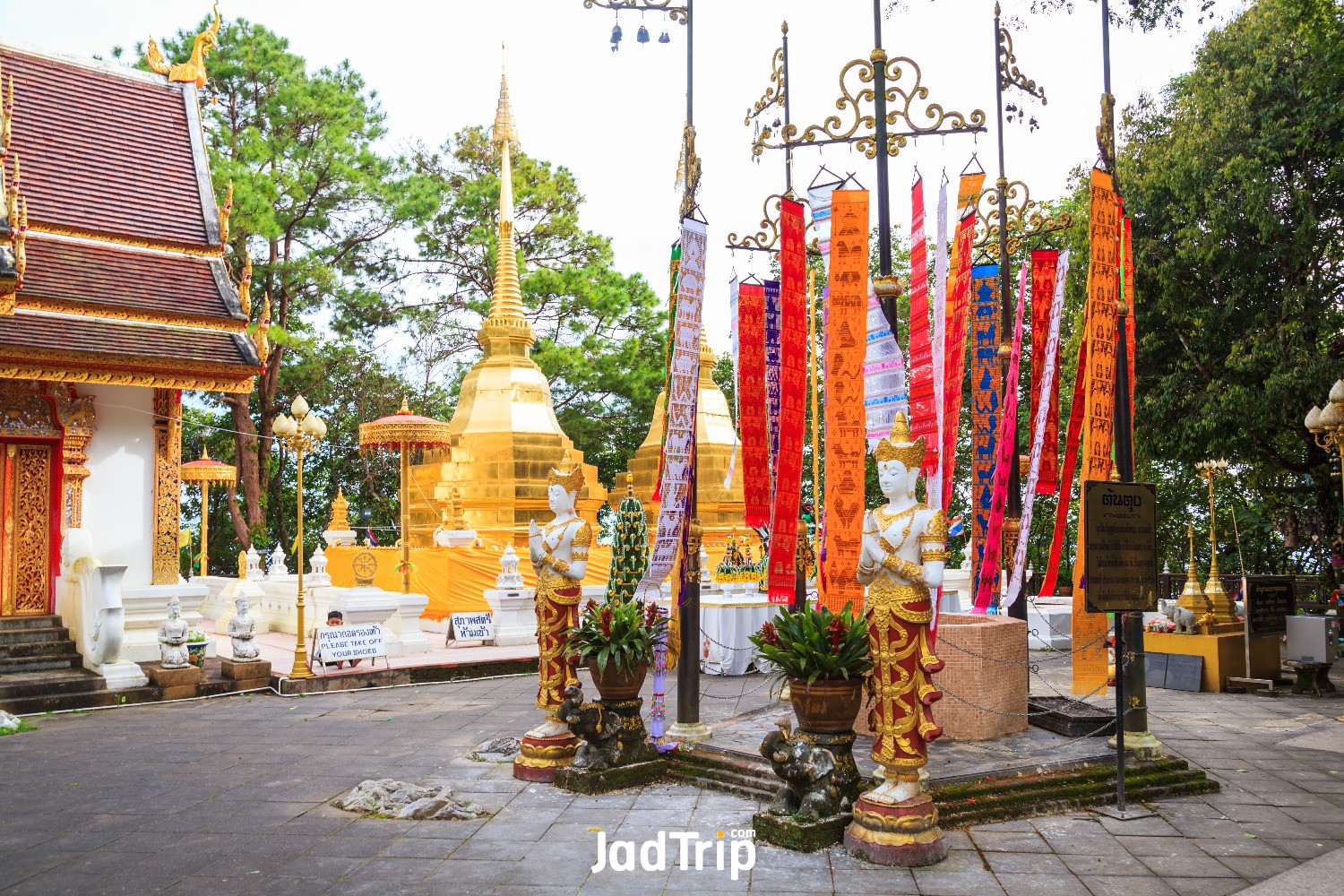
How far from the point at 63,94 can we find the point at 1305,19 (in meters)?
15.1

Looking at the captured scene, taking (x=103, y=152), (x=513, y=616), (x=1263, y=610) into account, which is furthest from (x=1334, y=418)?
(x=103, y=152)

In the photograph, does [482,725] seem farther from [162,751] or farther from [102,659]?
[102,659]

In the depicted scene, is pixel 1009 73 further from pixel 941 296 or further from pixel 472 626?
pixel 472 626

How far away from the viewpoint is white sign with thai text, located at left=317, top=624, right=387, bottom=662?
40.2 ft

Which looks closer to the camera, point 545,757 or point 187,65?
point 545,757

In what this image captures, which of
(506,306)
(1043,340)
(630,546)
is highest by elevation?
(506,306)

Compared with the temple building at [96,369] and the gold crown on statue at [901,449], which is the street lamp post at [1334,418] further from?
the temple building at [96,369]

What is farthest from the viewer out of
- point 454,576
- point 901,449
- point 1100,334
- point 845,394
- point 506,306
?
point 506,306

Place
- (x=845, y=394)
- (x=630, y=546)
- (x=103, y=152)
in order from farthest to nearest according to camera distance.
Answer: (x=103, y=152), (x=630, y=546), (x=845, y=394)

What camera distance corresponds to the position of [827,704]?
629 cm

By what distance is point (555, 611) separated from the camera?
7.71 metres

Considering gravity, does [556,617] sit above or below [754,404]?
below

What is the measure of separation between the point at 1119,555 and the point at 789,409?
9.16ft

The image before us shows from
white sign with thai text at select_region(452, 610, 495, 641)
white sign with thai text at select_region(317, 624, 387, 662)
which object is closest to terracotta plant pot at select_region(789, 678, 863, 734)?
white sign with thai text at select_region(317, 624, 387, 662)
